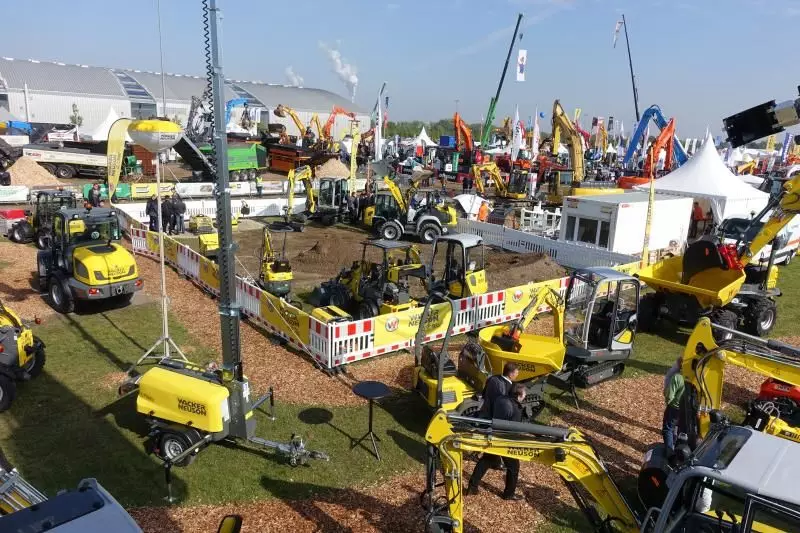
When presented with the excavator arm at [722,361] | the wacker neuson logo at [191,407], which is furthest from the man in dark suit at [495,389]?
the wacker neuson logo at [191,407]

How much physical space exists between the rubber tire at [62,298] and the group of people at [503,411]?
31.9 ft

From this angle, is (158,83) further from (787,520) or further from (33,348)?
(787,520)

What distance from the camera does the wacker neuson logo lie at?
21.9 feet

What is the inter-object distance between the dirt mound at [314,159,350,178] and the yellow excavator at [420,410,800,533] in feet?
110

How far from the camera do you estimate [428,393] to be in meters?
7.81

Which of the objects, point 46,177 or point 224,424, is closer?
point 224,424

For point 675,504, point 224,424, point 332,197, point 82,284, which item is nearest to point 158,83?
point 332,197

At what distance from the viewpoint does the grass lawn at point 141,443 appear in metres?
6.45

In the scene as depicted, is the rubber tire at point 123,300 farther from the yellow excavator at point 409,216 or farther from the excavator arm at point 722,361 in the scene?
the excavator arm at point 722,361

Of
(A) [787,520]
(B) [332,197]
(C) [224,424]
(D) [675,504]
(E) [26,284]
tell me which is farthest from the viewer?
(B) [332,197]

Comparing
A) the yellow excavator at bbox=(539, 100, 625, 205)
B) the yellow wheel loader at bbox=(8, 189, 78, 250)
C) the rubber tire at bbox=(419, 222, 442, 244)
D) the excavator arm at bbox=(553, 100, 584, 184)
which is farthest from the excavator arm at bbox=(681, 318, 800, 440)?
the excavator arm at bbox=(553, 100, 584, 184)

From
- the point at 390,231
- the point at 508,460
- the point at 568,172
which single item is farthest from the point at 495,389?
the point at 568,172

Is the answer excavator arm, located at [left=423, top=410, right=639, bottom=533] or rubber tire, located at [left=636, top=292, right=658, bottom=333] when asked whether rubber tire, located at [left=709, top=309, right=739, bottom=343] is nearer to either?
rubber tire, located at [left=636, top=292, right=658, bottom=333]

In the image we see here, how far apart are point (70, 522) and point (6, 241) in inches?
742
